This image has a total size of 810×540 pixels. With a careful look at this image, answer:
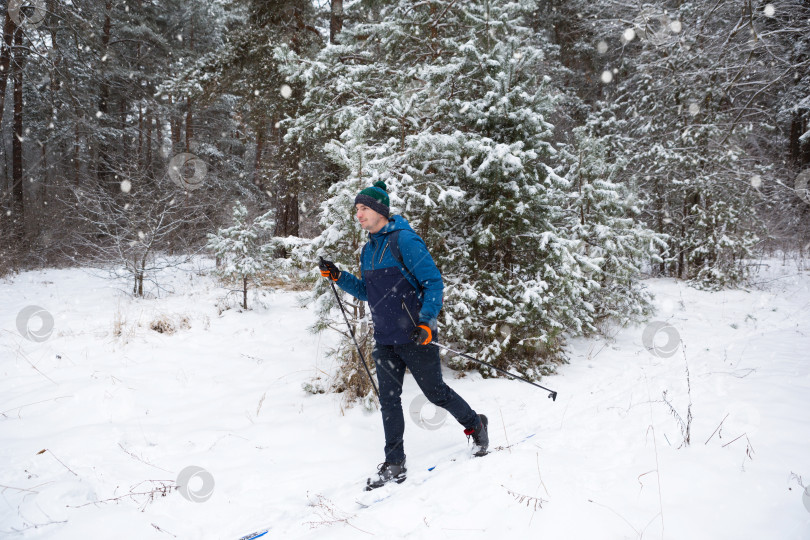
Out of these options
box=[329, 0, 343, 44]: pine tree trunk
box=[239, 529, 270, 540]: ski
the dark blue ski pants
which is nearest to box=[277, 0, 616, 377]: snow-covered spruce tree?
the dark blue ski pants

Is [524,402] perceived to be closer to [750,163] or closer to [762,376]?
[762,376]

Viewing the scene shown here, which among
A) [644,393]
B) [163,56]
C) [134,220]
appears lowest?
[644,393]

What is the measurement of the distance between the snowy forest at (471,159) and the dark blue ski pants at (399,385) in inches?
57.8

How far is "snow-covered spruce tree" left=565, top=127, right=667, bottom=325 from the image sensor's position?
6.60 metres

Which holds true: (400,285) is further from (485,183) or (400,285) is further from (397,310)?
(485,183)

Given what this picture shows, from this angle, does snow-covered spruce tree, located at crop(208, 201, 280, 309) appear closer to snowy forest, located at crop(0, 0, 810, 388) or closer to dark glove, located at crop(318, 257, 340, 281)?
snowy forest, located at crop(0, 0, 810, 388)

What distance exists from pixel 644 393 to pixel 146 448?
5597mm

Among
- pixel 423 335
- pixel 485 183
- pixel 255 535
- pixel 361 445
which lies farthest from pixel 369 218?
pixel 485 183

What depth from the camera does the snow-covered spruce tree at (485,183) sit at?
16.6 feet

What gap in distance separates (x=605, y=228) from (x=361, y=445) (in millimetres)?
5307

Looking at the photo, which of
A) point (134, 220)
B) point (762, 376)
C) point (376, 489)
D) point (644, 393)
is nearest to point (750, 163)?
point (762, 376)

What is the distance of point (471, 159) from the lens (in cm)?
532

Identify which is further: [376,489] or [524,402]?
[524,402]

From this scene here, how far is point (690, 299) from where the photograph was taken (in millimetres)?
10133
